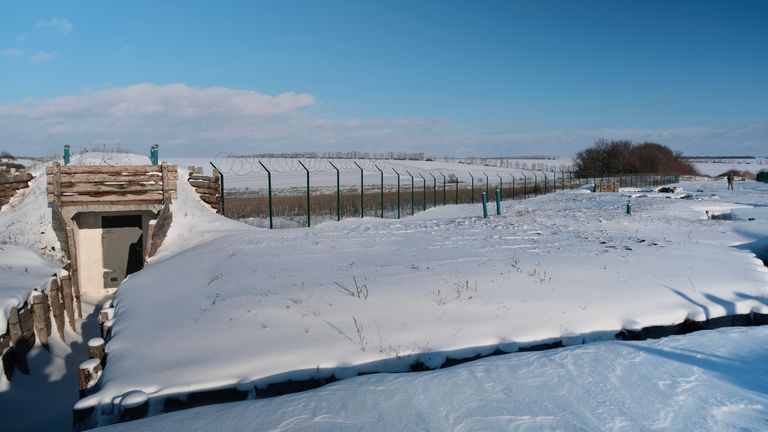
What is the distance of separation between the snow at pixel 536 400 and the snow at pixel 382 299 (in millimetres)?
1074

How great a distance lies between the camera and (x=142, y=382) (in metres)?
6.12

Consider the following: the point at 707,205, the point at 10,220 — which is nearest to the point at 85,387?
the point at 10,220

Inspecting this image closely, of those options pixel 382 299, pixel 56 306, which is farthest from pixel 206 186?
pixel 382 299

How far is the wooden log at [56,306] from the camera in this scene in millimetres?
11312

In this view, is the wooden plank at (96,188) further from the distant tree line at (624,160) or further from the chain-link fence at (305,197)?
the distant tree line at (624,160)

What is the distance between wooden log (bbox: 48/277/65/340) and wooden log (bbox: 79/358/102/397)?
18.8 ft

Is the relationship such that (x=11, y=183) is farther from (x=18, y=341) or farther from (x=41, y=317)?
(x=18, y=341)

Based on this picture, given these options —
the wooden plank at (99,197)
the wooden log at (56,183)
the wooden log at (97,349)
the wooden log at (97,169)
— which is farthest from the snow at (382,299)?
the wooden log at (56,183)

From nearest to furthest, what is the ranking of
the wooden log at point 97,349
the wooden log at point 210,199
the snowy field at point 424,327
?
the snowy field at point 424,327 < the wooden log at point 97,349 < the wooden log at point 210,199

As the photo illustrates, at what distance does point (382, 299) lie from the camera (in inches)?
334

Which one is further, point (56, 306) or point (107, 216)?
point (107, 216)

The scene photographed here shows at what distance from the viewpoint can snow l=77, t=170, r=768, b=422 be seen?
6660mm

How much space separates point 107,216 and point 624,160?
240 ft

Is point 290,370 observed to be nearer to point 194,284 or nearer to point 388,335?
point 388,335
